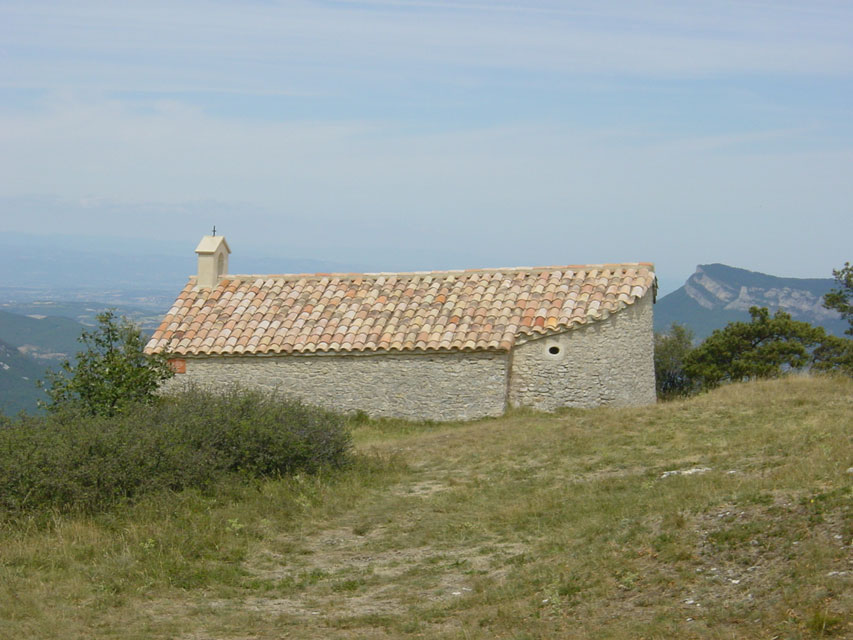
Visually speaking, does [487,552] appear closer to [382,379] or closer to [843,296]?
[382,379]

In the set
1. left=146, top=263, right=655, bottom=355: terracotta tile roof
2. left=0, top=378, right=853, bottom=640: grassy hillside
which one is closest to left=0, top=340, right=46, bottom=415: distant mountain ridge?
left=146, top=263, right=655, bottom=355: terracotta tile roof

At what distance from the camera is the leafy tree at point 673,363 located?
27.7m

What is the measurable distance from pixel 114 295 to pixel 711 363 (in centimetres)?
18849

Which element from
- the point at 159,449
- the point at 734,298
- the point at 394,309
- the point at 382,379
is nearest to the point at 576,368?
the point at 382,379

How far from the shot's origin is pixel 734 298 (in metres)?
104

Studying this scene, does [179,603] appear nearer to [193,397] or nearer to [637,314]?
[193,397]

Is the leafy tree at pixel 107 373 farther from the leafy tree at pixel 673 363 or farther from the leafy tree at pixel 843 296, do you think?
the leafy tree at pixel 843 296

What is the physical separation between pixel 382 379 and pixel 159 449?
28.6 feet

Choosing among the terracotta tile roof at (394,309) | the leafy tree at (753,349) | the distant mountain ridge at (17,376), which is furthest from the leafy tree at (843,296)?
the distant mountain ridge at (17,376)

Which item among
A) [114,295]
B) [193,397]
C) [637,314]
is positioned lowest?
[193,397]

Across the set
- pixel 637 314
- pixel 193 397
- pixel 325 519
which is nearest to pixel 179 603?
pixel 325 519

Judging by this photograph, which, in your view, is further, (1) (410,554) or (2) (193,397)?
(2) (193,397)

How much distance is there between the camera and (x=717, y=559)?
7.84 meters

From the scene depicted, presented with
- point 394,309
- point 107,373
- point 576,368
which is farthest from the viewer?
point 394,309
